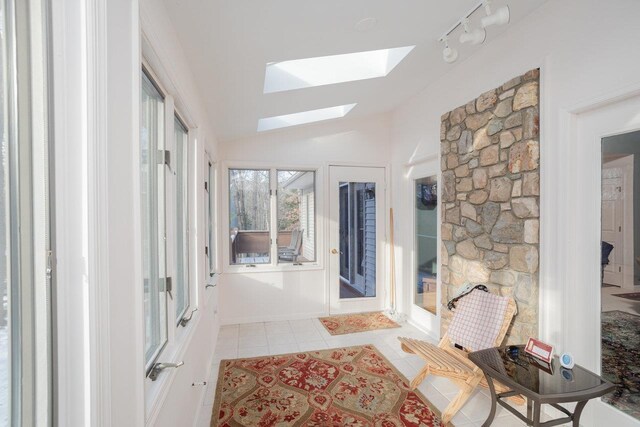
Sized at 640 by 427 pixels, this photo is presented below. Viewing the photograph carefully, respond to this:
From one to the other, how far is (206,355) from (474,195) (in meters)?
2.73

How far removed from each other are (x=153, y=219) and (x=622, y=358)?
9.01 feet

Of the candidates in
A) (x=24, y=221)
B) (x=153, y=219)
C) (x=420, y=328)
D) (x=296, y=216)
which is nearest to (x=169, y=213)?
(x=153, y=219)

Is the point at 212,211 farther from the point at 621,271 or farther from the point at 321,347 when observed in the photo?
the point at 621,271

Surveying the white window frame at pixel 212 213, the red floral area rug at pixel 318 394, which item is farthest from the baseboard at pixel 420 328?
the white window frame at pixel 212 213

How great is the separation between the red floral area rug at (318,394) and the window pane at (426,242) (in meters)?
1.06

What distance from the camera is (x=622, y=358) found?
5.98 ft

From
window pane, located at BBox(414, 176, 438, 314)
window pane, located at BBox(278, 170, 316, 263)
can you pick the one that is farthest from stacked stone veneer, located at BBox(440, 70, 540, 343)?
window pane, located at BBox(278, 170, 316, 263)

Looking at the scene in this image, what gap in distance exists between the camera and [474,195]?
9.08 ft

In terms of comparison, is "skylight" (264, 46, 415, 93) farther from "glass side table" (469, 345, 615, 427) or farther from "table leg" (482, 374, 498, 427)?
"table leg" (482, 374, 498, 427)

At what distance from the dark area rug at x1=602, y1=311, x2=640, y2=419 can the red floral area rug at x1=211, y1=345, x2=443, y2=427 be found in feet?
3.49

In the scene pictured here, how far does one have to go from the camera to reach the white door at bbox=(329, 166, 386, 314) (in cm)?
428

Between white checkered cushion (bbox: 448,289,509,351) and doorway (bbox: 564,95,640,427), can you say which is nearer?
doorway (bbox: 564,95,640,427)

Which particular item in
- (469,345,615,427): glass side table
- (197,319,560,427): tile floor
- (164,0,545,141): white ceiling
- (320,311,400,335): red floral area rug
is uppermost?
(164,0,545,141): white ceiling

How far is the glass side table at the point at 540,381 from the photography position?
1.57m
